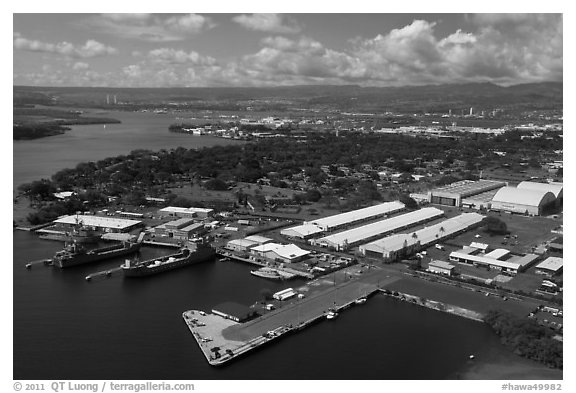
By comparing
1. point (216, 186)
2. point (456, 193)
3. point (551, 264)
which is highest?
point (216, 186)

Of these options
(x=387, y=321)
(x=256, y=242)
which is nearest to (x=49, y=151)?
(x=256, y=242)

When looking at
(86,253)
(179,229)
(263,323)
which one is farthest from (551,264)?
(86,253)

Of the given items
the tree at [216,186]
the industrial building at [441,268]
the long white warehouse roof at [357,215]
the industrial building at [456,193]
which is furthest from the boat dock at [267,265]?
the industrial building at [456,193]

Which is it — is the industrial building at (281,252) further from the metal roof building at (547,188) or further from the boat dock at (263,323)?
the metal roof building at (547,188)

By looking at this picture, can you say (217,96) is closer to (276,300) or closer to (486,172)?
(486,172)

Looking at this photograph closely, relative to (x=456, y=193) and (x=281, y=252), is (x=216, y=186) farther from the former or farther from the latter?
(x=456, y=193)

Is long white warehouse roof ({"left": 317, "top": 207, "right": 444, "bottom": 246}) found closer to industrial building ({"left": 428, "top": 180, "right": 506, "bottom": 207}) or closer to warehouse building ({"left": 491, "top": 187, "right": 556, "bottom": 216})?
industrial building ({"left": 428, "top": 180, "right": 506, "bottom": 207})

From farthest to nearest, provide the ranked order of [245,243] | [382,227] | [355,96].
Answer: [355,96]
[382,227]
[245,243]

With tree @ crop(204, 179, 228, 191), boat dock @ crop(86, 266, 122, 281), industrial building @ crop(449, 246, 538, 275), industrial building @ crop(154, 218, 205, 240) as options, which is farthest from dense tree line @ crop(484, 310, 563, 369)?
tree @ crop(204, 179, 228, 191)
